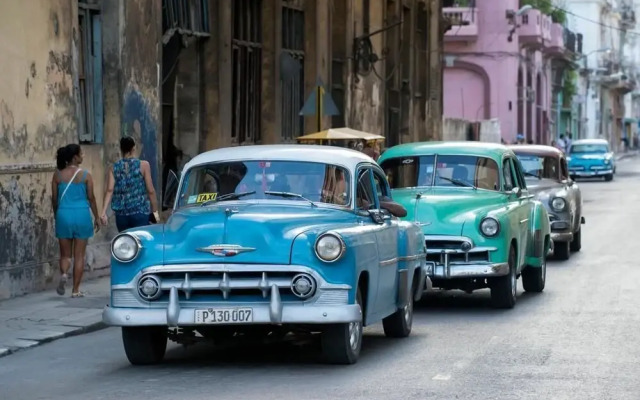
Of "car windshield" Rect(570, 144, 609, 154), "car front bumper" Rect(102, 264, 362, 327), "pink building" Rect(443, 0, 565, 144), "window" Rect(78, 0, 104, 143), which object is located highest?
"pink building" Rect(443, 0, 565, 144)

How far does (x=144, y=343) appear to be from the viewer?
11.1m

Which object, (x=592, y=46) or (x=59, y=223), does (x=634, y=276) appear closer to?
(x=59, y=223)

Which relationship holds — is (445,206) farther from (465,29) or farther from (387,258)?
(465,29)

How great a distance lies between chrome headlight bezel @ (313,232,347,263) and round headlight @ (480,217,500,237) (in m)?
4.50

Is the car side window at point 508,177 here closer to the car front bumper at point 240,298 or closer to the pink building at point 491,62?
the car front bumper at point 240,298

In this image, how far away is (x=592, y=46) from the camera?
9606cm

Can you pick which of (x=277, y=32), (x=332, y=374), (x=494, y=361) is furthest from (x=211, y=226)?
(x=277, y=32)

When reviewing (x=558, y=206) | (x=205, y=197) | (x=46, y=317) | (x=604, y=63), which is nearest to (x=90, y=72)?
(x=46, y=317)

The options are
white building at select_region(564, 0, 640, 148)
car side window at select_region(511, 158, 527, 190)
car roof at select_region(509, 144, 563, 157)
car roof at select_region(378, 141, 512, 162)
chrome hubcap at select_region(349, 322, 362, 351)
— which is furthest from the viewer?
white building at select_region(564, 0, 640, 148)

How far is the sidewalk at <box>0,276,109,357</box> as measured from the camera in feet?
42.8

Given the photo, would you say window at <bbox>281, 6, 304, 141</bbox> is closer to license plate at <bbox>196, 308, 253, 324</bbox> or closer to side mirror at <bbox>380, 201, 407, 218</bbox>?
side mirror at <bbox>380, 201, 407, 218</bbox>

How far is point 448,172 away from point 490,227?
1.61m

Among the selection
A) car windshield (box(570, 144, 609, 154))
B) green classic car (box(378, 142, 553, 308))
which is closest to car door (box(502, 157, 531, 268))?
green classic car (box(378, 142, 553, 308))

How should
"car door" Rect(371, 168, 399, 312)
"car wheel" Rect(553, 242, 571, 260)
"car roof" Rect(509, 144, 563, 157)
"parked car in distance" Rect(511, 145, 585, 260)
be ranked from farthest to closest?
"car roof" Rect(509, 144, 563, 157), "car wheel" Rect(553, 242, 571, 260), "parked car in distance" Rect(511, 145, 585, 260), "car door" Rect(371, 168, 399, 312)
